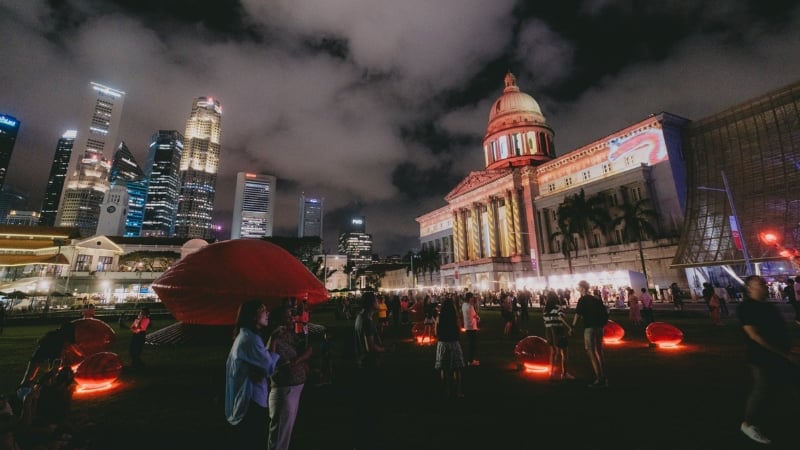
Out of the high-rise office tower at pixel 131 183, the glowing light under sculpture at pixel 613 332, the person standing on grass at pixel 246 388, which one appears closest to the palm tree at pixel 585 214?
the glowing light under sculpture at pixel 613 332

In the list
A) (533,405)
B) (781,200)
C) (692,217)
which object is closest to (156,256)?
(533,405)

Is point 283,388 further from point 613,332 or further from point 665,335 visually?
point 613,332

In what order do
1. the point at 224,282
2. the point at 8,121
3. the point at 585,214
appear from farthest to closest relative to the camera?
the point at 8,121, the point at 585,214, the point at 224,282

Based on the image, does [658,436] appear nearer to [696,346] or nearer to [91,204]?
[696,346]

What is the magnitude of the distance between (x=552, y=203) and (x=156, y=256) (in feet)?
218

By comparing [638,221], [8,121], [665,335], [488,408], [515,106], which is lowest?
[488,408]

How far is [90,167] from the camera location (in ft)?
396

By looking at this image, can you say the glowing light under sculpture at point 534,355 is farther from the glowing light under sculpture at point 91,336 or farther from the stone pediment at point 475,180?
the stone pediment at point 475,180

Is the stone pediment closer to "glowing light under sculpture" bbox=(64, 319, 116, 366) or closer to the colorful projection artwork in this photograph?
the colorful projection artwork

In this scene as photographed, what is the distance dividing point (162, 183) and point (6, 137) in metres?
58.2

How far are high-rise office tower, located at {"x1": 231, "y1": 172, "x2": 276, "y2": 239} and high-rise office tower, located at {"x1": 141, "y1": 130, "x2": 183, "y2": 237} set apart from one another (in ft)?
125

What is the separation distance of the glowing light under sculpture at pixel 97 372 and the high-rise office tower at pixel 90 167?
140553mm

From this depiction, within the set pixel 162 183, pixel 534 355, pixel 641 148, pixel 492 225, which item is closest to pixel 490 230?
pixel 492 225

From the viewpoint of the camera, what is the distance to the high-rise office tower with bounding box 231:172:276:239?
148m
